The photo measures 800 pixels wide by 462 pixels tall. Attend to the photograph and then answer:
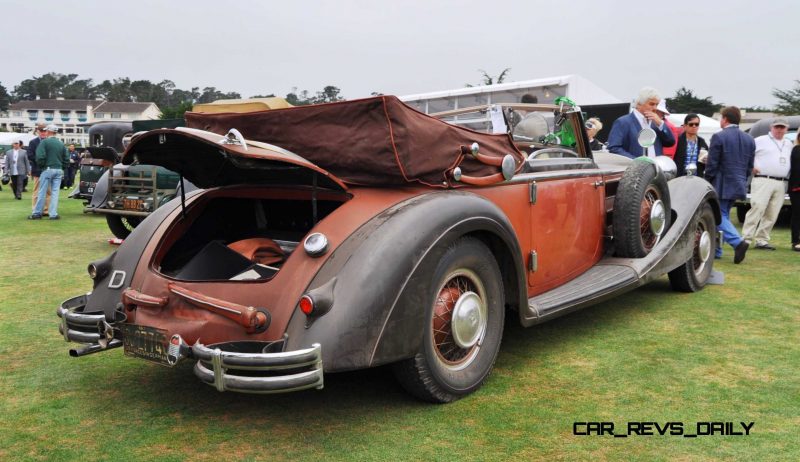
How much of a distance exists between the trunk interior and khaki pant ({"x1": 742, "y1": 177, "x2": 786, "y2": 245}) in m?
6.94

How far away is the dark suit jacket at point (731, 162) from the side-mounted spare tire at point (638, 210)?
3033 mm

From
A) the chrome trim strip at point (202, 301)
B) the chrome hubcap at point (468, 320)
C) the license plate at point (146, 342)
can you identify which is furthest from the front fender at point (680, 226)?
the license plate at point (146, 342)

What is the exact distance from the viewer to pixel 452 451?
2805 millimetres

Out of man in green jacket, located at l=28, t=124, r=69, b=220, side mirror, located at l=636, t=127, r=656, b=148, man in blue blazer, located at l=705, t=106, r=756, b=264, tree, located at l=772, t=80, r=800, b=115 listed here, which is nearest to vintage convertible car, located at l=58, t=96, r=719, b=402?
side mirror, located at l=636, t=127, r=656, b=148

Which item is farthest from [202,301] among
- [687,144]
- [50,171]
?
[50,171]

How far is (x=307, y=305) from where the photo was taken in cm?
282

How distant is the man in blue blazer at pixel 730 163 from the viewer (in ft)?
25.2

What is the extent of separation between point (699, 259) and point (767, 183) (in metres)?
3.43

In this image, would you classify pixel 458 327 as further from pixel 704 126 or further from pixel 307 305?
pixel 704 126

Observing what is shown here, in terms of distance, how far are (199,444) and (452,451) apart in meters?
1.12

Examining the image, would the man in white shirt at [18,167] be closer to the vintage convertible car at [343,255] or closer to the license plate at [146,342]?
the vintage convertible car at [343,255]

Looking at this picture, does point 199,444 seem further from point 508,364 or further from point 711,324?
point 711,324

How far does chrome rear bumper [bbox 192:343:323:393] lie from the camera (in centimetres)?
269

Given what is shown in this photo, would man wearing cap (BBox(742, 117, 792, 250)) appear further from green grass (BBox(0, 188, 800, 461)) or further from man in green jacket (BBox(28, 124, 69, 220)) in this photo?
man in green jacket (BBox(28, 124, 69, 220))
